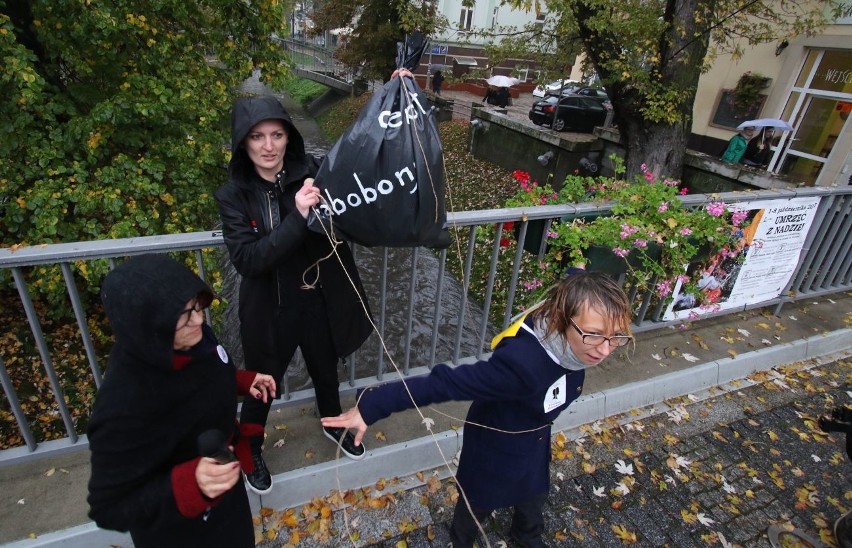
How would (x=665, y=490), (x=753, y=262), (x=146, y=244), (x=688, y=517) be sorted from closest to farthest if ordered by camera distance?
(x=146, y=244), (x=688, y=517), (x=665, y=490), (x=753, y=262)

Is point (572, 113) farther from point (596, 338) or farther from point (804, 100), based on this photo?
point (596, 338)

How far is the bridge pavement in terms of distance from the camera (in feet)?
8.11

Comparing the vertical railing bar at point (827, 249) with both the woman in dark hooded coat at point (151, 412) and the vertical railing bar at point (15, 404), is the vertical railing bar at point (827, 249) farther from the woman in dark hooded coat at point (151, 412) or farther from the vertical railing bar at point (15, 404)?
the vertical railing bar at point (15, 404)

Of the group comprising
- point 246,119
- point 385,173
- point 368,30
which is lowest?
point 385,173

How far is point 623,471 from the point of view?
306 cm

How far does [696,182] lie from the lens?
1056cm

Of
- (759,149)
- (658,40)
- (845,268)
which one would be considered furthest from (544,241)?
(759,149)

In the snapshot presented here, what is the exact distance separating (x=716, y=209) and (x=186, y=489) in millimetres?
3396

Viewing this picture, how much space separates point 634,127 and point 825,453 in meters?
6.84

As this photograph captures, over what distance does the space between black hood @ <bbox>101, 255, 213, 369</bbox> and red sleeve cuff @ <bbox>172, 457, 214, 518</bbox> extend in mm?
283

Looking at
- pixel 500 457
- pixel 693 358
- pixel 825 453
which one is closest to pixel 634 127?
pixel 693 358

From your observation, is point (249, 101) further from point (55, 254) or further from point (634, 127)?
point (634, 127)

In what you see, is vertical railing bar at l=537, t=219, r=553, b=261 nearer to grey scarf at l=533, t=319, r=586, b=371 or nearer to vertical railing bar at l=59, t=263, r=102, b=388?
grey scarf at l=533, t=319, r=586, b=371

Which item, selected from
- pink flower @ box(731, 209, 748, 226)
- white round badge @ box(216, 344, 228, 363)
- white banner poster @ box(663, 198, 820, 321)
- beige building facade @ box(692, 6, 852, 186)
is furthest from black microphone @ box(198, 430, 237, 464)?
beige building facade @ box(692, 6, 852, 186)
